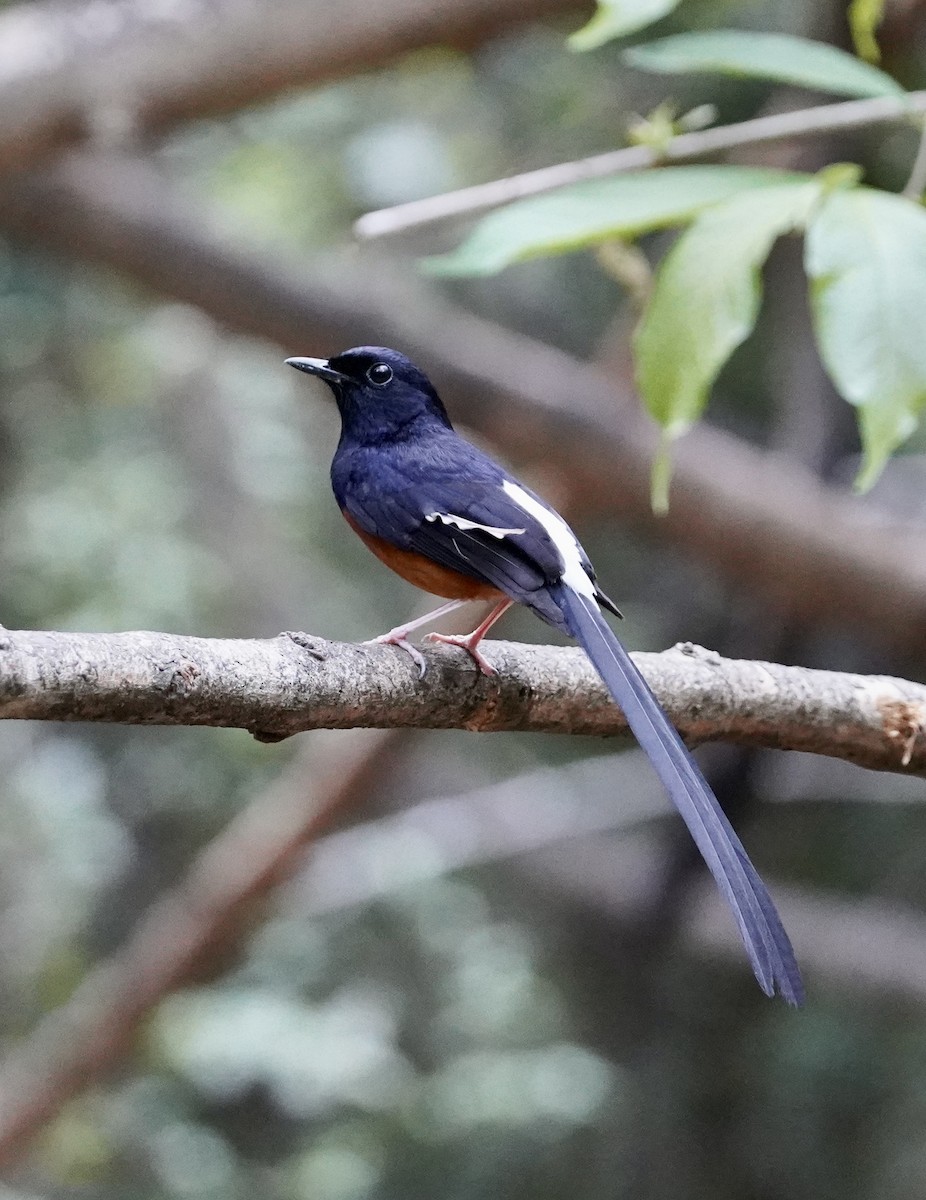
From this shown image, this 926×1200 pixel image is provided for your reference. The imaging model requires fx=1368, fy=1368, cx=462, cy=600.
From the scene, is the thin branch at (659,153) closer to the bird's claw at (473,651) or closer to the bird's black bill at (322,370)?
the bird's black bill at (322,370)

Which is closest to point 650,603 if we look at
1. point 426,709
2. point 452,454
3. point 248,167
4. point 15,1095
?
point 248,167

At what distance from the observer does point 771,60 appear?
124cm

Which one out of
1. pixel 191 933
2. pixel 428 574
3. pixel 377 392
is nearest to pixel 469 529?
pixel 428 574

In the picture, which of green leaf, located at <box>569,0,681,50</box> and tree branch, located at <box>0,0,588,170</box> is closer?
green leaf, located at <box>569,0,681,50</box>

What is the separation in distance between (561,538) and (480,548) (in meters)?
0.14

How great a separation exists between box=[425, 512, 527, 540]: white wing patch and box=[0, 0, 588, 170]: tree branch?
1783 mm

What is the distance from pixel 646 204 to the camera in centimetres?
117

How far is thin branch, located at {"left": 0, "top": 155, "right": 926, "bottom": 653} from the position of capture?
11.0 feet

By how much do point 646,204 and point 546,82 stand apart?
10.9 ft

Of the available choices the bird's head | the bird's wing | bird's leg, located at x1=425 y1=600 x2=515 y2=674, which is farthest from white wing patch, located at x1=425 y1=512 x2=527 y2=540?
the bird's head

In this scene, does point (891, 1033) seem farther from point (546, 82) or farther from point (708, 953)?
point (546, 82)

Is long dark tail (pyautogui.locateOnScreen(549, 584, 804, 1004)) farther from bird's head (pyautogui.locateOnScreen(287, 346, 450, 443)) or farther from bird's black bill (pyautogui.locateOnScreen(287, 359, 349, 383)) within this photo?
bird's black bill (pyautogui.locateOnScreen(287, 359, 349, 383))

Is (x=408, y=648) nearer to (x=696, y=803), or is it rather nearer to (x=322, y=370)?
(x=696, y=803)

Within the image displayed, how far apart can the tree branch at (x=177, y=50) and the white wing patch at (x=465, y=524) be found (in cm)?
178
